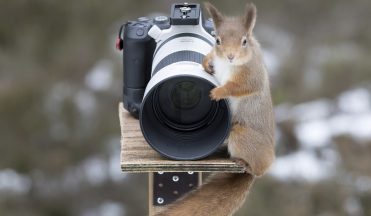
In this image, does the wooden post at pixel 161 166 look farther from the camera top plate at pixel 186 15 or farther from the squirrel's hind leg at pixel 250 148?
the camera top plate at pixel 186 15

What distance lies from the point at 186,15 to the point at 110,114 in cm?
298

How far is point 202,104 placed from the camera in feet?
8.80

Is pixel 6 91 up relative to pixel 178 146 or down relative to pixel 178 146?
down

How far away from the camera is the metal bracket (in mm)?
2721

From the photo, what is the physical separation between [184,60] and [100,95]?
3257 mm

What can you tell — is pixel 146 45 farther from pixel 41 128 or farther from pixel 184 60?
pixel 41 128

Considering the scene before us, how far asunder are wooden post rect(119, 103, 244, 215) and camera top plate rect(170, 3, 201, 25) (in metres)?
0.32

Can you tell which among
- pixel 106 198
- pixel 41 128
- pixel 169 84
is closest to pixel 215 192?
pixel 169 84

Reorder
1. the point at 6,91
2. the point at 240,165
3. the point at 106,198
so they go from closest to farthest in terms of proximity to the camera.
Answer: the point at 240,165 → the point at 106,198 → the point at 6,91

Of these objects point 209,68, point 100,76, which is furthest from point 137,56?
point 100,76

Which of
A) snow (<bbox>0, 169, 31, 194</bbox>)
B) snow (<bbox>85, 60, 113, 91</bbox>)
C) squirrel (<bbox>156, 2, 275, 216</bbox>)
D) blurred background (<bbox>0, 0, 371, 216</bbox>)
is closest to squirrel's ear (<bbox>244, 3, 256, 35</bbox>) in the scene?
squirrel (<bbox>156, 2, 275, 216</bbox>)

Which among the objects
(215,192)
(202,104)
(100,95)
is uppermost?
(202,104)

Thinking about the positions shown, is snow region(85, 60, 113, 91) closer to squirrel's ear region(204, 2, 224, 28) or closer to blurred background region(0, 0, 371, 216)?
blurred background region(0, 0, 371, 216)

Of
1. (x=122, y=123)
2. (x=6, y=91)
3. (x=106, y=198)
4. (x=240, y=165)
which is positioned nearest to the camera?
(x=240, y=165)
